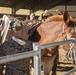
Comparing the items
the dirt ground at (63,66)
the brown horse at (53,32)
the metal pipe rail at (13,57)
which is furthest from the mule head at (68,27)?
the dirt ground at (63,66)

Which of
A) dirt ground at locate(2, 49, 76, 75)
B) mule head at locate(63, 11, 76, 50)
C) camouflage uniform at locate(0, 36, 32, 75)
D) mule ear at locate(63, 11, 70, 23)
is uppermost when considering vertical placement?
mule ear at locate(63, 11, 70, 23)

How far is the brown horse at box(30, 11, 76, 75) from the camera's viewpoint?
4227 mm

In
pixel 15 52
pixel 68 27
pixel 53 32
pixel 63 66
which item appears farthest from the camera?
pixel 63 66

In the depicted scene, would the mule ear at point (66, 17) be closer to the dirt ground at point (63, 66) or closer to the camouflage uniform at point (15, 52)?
the camouflage uniform at point (15, 52)

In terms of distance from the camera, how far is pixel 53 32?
14.9ft

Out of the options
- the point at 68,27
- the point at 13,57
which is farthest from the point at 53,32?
the point at 13,57

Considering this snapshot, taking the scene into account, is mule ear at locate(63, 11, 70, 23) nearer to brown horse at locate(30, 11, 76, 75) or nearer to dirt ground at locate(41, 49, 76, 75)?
brown horse at locate(30, 11, 76, 75)

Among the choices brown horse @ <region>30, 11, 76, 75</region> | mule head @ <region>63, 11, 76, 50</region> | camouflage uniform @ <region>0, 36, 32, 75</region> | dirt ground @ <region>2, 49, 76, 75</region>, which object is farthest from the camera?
dirt ground @ <region>2, 49, 76, 75</region>

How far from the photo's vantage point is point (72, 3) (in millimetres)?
17531

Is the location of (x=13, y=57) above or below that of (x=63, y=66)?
above

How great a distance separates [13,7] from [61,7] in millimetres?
3172

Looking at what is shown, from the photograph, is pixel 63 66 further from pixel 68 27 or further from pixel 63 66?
pixel 68 27

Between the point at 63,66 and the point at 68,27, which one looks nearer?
the point at 68,27

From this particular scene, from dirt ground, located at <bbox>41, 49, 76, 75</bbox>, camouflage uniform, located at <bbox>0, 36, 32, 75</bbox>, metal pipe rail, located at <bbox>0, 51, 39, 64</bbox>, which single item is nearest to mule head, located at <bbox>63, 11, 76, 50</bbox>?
camouflage uniform, located at <bbox>0, 36, 32, 75</bbox>
